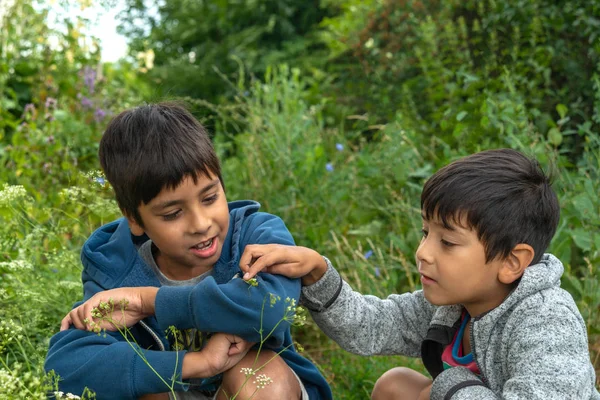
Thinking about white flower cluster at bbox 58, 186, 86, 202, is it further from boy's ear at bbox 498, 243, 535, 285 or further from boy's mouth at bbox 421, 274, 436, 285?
boy's ear at bbox 498, 243, 535, 285

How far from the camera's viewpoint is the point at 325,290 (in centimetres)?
248

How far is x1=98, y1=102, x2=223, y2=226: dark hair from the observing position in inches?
93.0

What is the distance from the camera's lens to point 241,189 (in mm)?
4633

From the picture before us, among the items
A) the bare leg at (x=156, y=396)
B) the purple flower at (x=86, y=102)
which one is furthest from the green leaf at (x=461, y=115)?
the purple flower at (x=86, y=102)

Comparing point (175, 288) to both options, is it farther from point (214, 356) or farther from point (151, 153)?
point (151, 153)

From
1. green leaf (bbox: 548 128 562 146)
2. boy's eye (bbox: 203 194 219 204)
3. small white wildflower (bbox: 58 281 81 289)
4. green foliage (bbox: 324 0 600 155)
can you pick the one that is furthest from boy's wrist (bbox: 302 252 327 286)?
green leaf (bbox: 548 128 562 146)

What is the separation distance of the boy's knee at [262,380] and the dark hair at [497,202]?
62cm

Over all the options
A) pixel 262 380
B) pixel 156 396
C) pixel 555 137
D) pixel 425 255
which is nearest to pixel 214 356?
pixel 262 380

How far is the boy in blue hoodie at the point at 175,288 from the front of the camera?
7.32 ft

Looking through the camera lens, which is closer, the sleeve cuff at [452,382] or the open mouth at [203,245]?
the sleeve cuff at [452,382]

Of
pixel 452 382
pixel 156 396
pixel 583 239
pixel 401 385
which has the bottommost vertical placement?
pixel 583 239

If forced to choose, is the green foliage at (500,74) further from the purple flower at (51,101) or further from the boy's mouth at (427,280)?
the purple flower at (51,101)

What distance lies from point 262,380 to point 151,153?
2.41 feet

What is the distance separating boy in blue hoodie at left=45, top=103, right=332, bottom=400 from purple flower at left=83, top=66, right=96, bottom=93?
3.51m
